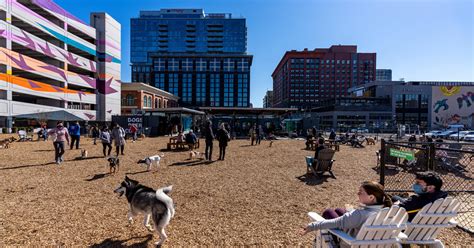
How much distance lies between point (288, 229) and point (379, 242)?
6.05 ft

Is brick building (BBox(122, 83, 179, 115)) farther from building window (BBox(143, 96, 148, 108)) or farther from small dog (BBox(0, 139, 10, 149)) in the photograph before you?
small dog (BBox(0, 139, 10, 149))

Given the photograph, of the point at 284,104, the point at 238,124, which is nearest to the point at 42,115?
the point at 238,124

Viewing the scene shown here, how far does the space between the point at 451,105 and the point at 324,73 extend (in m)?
53.2

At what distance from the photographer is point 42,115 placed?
1144 inches

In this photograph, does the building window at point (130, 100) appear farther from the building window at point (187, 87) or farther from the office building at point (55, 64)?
the building window at point (187, 87)

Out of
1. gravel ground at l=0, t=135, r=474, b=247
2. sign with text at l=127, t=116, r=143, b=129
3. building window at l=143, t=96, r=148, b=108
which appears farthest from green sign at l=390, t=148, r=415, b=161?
building window at l=143, t=96, r=148, b=108

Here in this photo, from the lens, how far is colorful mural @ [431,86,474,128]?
70.3 meters

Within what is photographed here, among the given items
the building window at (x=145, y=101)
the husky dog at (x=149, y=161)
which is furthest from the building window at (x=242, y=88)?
the husky dog at (x=149, y=161)

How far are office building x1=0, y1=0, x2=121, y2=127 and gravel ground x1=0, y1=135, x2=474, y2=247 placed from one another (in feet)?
81.0

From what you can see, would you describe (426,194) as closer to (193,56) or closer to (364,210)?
(364,210)

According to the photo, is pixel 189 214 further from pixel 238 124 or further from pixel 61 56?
pixel 61 56

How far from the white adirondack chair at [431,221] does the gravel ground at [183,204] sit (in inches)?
53.6

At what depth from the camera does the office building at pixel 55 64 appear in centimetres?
3117

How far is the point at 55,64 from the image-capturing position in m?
39.9
